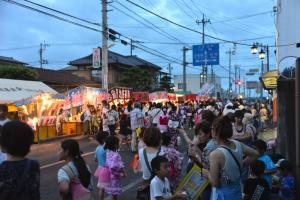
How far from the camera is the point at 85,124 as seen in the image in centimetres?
2527

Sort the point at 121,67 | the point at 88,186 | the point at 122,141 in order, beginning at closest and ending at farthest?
the point at 88,186 < the point at 122,141 < the point at 121,67

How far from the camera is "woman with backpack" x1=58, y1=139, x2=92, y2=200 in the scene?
4.88 meters

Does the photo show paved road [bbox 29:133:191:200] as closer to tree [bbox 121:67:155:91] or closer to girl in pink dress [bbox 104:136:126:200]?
girl in pink dress [bbox 104:136:126:200]

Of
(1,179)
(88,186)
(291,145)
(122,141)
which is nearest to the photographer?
(1,179)

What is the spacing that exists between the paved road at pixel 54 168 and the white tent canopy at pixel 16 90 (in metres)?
3.05

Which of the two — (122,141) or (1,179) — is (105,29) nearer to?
(122,141)

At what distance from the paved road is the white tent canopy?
10.0 ft

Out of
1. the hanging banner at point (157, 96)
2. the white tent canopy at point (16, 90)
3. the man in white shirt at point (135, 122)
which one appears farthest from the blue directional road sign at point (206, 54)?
the man in white shirt at point (135, 122)

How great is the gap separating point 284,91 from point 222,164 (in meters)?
6.75

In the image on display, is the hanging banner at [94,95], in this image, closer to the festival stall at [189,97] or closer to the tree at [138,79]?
the tree at [138,79]

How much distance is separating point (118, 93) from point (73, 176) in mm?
25124

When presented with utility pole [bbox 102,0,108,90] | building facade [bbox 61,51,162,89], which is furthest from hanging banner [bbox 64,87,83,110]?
building facade [bbox 61,51,162,89]

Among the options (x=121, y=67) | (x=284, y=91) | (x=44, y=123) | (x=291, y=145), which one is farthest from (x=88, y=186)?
(x=121, y=67)

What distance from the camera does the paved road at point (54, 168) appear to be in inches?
387
